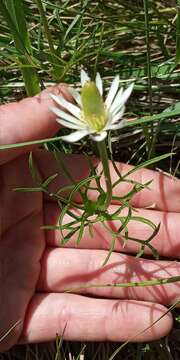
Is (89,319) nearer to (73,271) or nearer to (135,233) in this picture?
(73,271)

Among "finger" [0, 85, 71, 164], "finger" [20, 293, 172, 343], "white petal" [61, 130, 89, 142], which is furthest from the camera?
"finger" [20, 293, 172, 343]

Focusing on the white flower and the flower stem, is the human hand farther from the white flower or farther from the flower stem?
the white flower

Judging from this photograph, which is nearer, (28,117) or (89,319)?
(28,117)

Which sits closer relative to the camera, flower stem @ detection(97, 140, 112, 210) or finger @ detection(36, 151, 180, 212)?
flower stem @ detection(97, 140, 112, 210)

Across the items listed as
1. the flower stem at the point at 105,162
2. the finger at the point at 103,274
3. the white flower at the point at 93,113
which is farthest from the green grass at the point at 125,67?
the white flower at the point at 93,113

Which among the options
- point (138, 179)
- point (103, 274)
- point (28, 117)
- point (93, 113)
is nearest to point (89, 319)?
point (103, 274)

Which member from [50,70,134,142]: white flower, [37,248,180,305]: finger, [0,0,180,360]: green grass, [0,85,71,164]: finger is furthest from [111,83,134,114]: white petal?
[37,248,180,305]: finger

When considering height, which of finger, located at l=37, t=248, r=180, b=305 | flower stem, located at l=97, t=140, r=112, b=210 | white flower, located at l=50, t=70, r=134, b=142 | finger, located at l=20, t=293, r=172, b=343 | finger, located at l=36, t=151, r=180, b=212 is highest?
white flower, located at l=50, t=70, r=134, b=142
